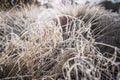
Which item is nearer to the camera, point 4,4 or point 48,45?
point 48,45

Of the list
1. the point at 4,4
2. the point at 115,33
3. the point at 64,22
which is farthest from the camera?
the point at 4,4

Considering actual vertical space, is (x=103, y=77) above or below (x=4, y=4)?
below

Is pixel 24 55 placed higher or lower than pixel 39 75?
higher

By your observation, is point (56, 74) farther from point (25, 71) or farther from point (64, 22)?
point (64, 22)

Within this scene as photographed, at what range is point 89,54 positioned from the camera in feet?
7.91

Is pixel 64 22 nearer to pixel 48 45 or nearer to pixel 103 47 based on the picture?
pixel 103 47

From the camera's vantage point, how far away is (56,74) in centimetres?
217

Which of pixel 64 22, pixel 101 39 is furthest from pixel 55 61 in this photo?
pixel 64 22

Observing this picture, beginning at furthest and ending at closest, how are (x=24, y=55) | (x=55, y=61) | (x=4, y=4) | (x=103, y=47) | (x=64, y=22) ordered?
1. (x=4, y=4)
2. (x=64, y=22)
3. (x=103, y=47)
4. (x=55, y=61)
5. (x=24, y=55)

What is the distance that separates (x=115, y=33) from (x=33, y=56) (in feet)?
5.99

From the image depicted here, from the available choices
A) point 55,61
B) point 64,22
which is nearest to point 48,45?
point 55,61

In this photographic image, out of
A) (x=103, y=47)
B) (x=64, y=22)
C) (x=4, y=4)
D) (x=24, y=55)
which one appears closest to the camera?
(x=24, y=55)

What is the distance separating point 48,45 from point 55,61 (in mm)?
199

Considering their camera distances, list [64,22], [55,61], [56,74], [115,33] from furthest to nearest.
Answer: [64,22] < [115,33] < [55,61] < [56,74]
